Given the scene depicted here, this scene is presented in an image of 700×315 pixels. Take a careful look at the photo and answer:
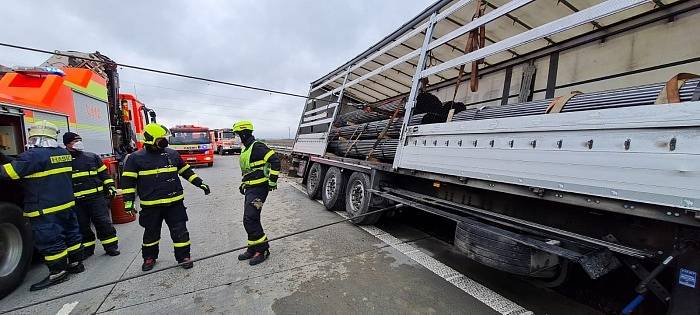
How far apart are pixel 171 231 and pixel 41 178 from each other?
127cm

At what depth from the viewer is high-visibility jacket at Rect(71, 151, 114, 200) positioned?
3.65 m

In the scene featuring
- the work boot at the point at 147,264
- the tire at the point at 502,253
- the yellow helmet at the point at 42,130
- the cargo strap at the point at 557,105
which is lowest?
the work boot at the point at 147,264

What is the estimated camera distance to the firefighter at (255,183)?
3631mm

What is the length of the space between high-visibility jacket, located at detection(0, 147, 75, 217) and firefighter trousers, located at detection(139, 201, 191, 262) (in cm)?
84

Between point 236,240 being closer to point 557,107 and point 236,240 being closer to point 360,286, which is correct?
point 360,286

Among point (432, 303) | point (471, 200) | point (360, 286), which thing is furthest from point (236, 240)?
point (471, 200)

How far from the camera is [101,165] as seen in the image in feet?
12.9

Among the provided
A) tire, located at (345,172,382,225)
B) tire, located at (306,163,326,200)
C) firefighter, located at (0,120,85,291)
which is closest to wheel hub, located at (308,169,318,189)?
tire, located at (306,163,326,200)

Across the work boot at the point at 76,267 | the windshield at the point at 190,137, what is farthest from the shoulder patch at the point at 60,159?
the windshield at the point at 190,137

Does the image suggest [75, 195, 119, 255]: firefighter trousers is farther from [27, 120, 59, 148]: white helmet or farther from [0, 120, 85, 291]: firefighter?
[27, 120, 59, 148]: white helmet

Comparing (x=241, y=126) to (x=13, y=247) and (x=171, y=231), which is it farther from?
(x=13, y=247)

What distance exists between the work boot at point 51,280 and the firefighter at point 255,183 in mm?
1677

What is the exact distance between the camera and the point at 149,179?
329cm

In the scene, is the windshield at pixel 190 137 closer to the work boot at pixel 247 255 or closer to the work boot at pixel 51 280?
the work boot at pixel 51 280
